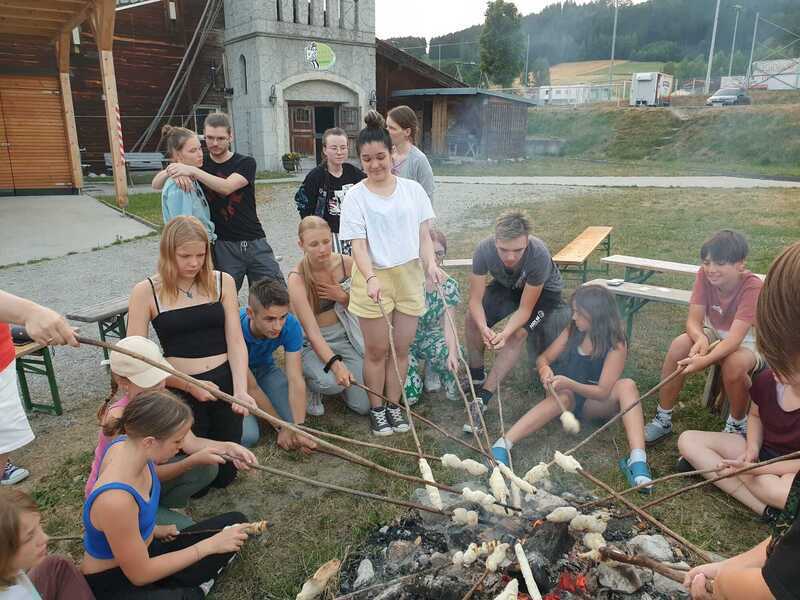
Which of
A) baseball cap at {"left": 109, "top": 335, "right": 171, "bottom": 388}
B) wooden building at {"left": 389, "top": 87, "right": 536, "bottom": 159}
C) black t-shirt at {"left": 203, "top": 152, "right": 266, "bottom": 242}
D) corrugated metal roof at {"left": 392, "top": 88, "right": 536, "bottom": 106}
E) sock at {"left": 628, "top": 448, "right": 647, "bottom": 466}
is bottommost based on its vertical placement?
sock at {"left": 628, "top": 448, "right": 647, "bottom": 466}

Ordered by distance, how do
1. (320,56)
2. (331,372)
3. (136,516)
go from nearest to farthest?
(136,516), (331,372), (320,56)

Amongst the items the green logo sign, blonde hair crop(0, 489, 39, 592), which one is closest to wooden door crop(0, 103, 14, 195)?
the green logo sign

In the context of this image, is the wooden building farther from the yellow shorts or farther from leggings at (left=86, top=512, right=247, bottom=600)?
leggings at (left=86, top=512, right=247, bottom=600)

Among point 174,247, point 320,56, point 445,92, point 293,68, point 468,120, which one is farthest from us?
point 468,120

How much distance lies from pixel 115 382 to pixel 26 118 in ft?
39.4

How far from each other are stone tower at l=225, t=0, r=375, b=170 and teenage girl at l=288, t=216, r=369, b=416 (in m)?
13.9

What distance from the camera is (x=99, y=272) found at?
695 centimetres

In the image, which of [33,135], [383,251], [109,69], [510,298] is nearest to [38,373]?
[383,251]

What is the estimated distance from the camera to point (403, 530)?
249 cm

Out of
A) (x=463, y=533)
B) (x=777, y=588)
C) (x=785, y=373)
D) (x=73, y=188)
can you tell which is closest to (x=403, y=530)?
(x=463, y=533)

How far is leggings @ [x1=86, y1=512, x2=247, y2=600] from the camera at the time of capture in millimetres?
1987

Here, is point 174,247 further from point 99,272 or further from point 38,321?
point 99,272

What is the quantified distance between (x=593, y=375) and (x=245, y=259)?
254 cm

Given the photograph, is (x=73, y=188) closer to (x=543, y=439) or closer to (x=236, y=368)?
(x=236, y=368)
